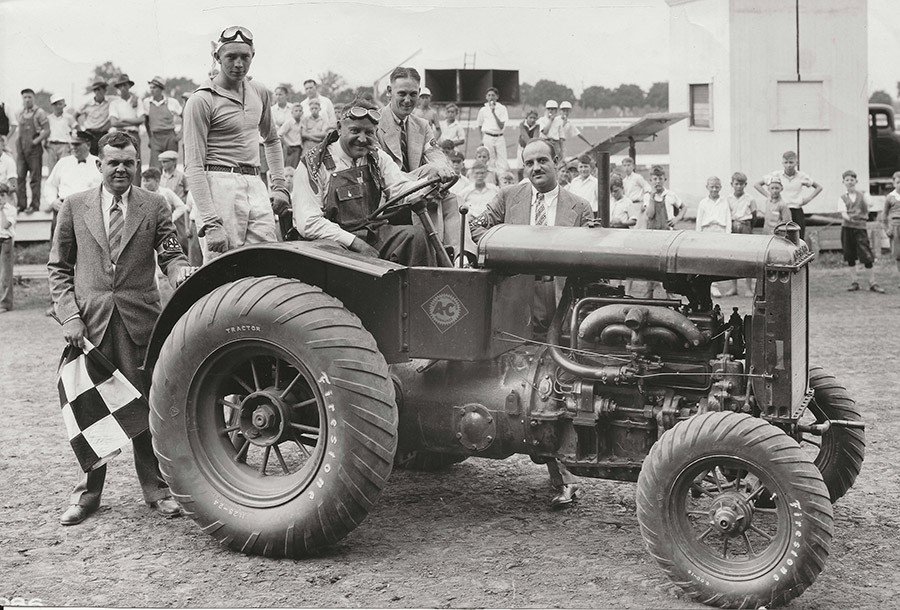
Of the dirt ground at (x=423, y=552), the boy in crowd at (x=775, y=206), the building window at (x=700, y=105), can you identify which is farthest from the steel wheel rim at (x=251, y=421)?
the building window at (x=700, y=105)

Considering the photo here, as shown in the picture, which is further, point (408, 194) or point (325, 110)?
point (325, 110)

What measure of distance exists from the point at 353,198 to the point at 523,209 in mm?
1274

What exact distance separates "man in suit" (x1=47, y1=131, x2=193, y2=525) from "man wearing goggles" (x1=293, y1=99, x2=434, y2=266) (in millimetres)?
714

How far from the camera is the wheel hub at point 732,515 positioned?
4047 millimetres

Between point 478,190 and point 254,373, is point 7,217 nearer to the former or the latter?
point 478,190

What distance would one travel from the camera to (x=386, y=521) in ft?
16.8

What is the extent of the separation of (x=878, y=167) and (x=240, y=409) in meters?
18.9

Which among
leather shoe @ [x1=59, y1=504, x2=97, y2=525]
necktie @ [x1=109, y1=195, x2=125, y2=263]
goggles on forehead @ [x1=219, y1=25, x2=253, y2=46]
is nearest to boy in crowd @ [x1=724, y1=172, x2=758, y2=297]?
goggles on forehead @ [x1=219, y1=25, x2=253, y2=46]

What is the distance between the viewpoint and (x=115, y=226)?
17.4 feet

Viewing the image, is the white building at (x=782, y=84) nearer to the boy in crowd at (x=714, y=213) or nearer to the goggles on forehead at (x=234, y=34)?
the boy in crowd at (x=714, y=213)

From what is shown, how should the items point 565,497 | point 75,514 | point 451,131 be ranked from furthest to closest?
point 451,131
point 565,497
point 75,514

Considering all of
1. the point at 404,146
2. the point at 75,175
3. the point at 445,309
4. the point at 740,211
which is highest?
the point at 75,175

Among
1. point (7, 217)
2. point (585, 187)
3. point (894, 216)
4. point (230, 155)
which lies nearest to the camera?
point (230, 155)

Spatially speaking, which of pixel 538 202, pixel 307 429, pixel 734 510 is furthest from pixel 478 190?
pixel 734 510
